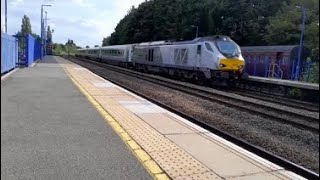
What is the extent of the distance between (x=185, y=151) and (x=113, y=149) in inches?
44.7

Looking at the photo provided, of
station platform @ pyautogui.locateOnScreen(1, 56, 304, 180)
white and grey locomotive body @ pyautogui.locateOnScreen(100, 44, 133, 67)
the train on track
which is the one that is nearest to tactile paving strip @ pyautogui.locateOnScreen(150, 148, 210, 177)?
station platform @ pyautogui.locateOnScreen(1, 56, 304, 180)

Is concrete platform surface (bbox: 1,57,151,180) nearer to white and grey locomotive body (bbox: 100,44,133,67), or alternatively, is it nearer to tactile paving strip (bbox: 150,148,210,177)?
tactile paving strip (bbox: 150,148,210,177)

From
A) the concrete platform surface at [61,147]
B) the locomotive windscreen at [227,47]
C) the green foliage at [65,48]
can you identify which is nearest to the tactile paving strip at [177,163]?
the concrete platform surface at [61,147]

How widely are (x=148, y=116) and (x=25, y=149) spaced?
4.57 meters

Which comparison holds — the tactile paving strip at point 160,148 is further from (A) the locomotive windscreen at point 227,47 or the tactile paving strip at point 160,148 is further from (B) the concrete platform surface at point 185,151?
(A) the locomotive windscreen at point 227,47

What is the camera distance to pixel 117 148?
6680 mm

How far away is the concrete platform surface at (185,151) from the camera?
5.58 m

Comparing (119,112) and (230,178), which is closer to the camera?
(230,178)

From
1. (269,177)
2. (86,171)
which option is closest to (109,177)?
(86,171)

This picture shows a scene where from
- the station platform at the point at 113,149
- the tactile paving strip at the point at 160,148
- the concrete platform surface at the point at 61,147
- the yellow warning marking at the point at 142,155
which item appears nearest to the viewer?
the concrete platform surface at the point at 61,147

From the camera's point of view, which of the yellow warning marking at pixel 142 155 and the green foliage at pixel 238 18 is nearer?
the green foliage at pixel 238 18

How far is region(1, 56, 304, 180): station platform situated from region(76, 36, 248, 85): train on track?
1285cm

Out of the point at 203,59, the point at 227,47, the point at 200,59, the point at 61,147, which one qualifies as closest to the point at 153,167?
the point at 61,147

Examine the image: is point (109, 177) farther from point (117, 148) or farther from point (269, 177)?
point (269, 177)
